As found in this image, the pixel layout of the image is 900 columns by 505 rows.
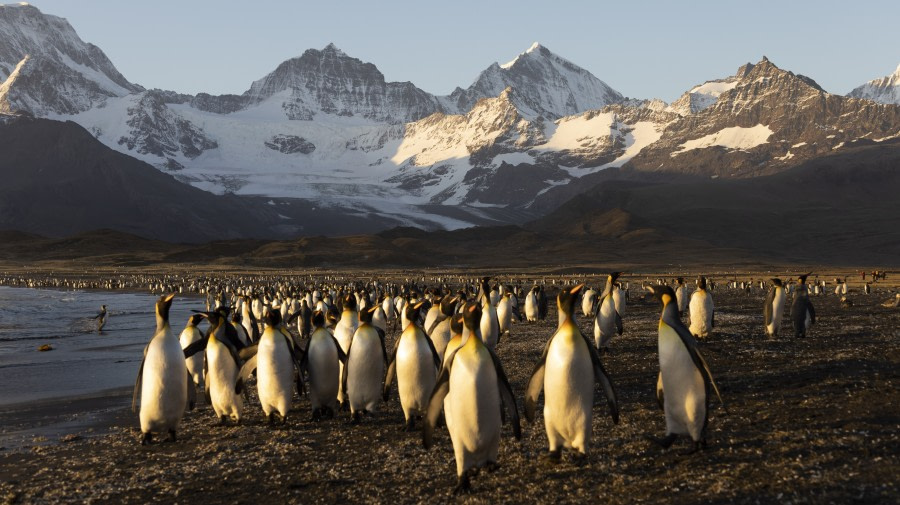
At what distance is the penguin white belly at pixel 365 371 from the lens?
10.4 metres

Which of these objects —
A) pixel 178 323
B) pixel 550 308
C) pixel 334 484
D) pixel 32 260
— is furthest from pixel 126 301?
pixel 32 260

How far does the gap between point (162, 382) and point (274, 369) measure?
1.37m

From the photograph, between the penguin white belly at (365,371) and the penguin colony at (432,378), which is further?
the penguin white belly at (365,371)

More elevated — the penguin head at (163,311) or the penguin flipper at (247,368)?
the penguin head at (163,311)

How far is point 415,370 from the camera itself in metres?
9.77

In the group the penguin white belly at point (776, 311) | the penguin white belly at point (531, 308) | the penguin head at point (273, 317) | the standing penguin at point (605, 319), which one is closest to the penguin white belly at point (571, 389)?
the penguin head at point (273, 317)

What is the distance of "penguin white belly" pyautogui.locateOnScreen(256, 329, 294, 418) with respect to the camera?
10195 mm

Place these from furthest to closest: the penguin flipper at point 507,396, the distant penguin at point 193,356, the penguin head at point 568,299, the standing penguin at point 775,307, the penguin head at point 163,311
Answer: the standing penguin at point 775,307, the distant penguin at point 193,356, the penguin head at point 163,311, the penguin head at point 568,299, the penguin flipper at point 507,396

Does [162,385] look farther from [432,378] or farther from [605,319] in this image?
[605,319]

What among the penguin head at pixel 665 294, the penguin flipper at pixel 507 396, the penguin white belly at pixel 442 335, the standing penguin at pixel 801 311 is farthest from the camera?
the standing penguin at pixel 801 311

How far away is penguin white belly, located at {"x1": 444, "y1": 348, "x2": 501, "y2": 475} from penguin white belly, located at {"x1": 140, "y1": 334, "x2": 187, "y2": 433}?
375cm

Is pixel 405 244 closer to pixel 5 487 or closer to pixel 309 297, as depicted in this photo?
pixel 309 297

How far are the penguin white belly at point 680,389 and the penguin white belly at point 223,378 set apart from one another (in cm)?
555

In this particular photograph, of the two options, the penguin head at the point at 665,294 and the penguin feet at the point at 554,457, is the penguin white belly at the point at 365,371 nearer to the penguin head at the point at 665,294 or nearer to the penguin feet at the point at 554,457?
the penguin feet at the point at 554,457
